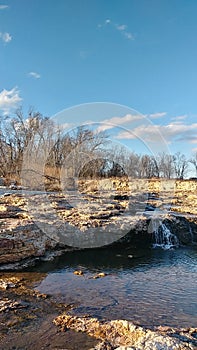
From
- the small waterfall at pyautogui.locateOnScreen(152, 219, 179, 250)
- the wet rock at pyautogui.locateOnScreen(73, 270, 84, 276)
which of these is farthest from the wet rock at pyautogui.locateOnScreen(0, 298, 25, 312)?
the small waterfall at pyautogui.locateOnScreen(152, 219, 179, 250)

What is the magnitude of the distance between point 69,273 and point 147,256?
3590 millimetres

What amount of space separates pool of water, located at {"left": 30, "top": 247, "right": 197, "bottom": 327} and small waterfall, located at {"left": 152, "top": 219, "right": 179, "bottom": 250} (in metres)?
1.66

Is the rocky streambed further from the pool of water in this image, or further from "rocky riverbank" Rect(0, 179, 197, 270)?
the pool of water


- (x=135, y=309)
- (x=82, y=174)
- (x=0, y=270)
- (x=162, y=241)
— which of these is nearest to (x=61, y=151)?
(x=82, y=174)

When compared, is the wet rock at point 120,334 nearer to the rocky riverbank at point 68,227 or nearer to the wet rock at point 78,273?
the wet rock at point 78,273

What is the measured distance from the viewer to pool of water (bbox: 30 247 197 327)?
6212 millimetres

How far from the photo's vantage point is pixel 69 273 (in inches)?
352

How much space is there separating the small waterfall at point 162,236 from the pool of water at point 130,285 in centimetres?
166

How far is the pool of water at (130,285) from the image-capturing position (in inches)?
245

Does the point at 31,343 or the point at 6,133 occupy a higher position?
the point at 6,133

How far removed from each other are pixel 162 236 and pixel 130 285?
6201 mm

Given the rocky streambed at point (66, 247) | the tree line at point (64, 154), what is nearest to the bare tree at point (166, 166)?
the tree line at point (64, 154)

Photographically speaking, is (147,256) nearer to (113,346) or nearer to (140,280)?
(140,280)

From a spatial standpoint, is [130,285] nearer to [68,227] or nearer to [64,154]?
[68,227]
